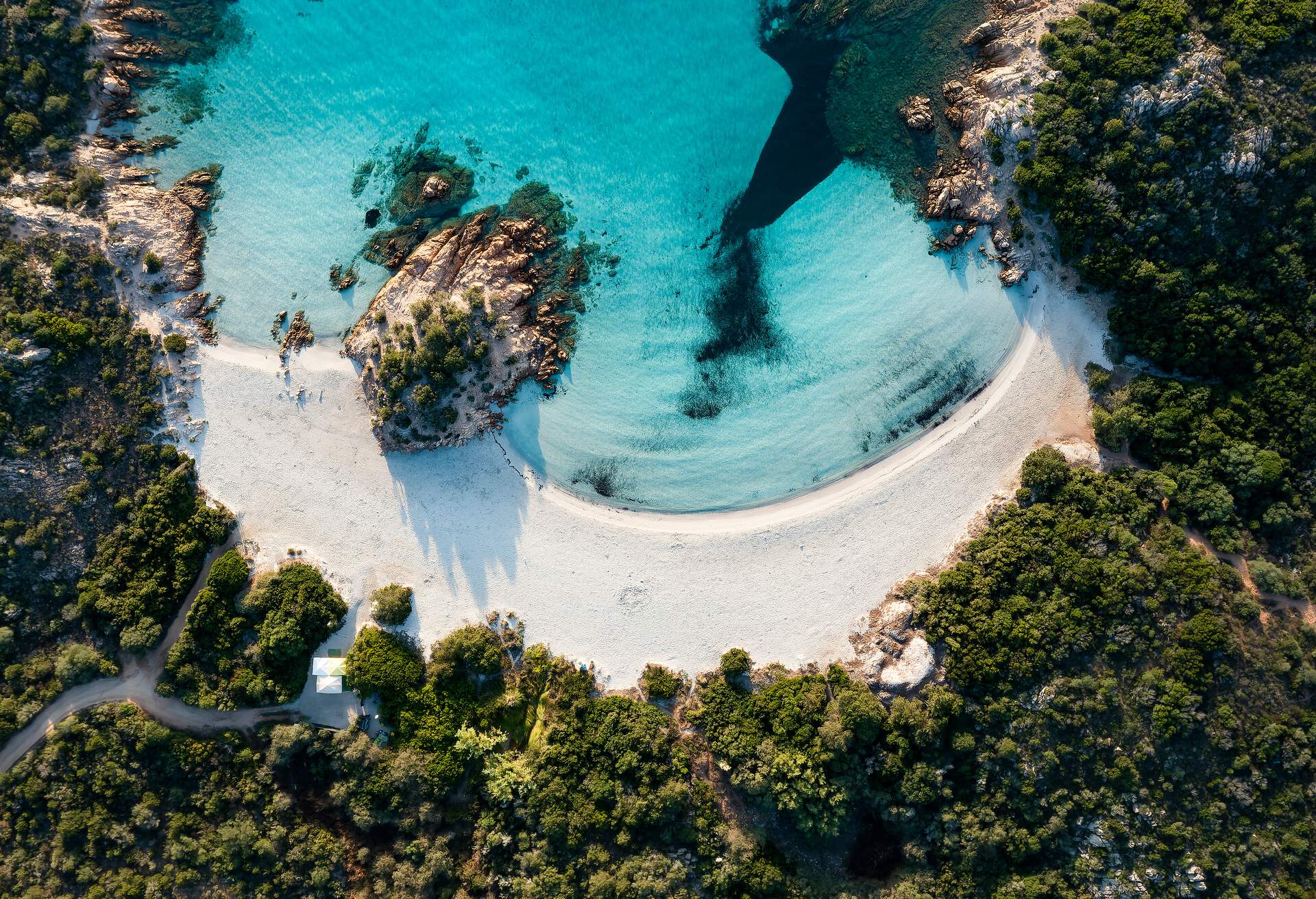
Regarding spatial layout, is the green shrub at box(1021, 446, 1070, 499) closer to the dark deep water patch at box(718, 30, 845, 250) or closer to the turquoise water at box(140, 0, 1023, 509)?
the turquoise water at box(140, 0, 1023, 509)

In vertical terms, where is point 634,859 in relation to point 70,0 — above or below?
below

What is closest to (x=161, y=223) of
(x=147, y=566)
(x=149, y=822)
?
(x=147, y=566)

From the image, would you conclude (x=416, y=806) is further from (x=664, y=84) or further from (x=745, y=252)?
(x=664, y=84)

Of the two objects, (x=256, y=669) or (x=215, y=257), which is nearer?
(x=256, y=669)

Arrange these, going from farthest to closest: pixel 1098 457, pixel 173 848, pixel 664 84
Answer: pixel 664 84 → pixel 1098 457 → pixel 173 848

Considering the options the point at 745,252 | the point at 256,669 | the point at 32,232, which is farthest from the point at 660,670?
the point at 32,232

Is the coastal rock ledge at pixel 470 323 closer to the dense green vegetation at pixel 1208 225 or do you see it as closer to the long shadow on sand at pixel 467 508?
the long shadow on sand at pixel 467 508
